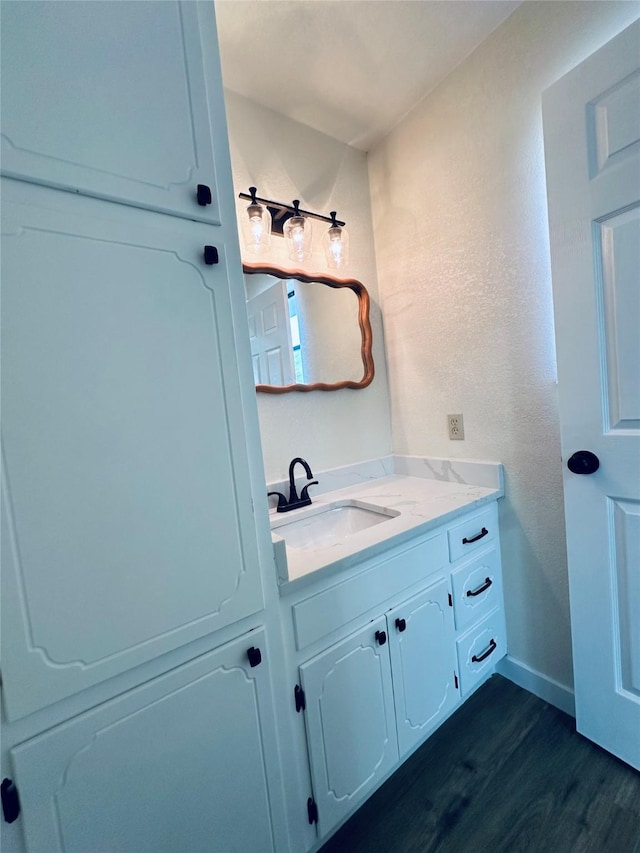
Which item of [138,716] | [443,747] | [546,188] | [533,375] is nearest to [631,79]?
[546,188]

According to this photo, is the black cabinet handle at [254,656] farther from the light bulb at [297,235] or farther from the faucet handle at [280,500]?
the light bulb at [297,235]

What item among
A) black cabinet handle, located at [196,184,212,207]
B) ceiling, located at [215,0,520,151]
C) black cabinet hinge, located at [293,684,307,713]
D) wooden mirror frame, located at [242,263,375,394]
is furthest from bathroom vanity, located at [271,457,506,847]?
ceiling, located at [215,0,520,151]

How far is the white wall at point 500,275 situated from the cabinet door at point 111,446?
112 centimetres

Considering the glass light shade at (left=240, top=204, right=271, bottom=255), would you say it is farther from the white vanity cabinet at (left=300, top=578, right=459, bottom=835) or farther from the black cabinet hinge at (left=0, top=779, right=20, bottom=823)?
the black cabinet hinge at (left=0, top=779, right=20, bottom=823)

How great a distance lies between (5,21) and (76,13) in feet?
0.40

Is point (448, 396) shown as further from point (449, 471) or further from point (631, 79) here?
point (631, 79)

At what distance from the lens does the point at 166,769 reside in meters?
0.75

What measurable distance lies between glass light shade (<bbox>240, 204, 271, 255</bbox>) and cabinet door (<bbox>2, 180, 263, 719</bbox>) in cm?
68

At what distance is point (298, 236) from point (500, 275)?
80 cm

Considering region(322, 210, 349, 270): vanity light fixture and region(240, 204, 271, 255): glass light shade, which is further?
region(322, 210, 349, 270): vanity light fixture

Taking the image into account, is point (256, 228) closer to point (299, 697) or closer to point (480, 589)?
point (299, 697)

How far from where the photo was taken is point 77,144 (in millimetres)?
650

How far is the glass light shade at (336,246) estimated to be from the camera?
63.1 inches

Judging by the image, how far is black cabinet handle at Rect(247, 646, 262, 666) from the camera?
840 mm
